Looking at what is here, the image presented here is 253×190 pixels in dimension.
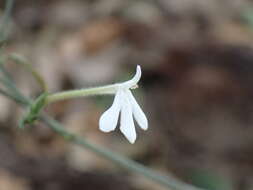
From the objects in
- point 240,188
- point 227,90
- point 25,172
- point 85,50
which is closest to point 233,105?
point 227,90

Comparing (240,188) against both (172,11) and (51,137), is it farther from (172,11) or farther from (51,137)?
(172,11)

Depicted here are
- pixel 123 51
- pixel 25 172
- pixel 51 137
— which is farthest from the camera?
pixel 123 51

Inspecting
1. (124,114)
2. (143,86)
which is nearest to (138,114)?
(124,114)

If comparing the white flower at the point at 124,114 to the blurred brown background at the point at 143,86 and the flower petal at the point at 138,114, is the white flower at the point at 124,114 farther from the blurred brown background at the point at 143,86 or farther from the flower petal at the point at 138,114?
the blurred brown background at the point at 143,86

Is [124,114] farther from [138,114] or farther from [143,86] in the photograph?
[143,86]

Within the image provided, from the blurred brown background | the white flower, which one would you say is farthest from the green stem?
the blurred brown background
